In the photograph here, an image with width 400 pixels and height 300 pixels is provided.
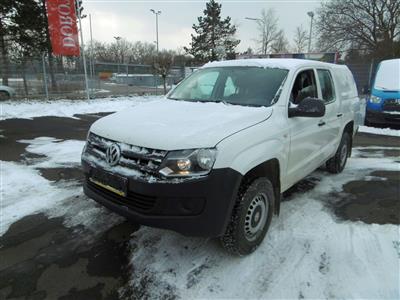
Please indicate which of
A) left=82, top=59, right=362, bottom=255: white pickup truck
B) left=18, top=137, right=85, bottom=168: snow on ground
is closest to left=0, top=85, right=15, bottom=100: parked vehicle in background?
left=18, top=137, right=85, bottom=168: snow on ground

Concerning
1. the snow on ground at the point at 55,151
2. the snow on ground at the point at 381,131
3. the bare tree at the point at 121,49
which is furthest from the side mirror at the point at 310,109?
the bare tree at the point at 121,49

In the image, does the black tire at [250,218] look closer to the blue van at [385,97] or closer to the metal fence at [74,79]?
the blue van at [385,97]

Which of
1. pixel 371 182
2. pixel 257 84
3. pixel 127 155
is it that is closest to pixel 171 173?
pixel 127 155

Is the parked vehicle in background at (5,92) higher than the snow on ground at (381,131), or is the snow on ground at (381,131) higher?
the parked vehicle in background at (5,92)

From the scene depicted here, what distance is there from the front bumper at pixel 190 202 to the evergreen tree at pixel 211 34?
143 feet

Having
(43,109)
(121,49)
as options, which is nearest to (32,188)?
(43,109)

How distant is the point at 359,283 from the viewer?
9.36 ft

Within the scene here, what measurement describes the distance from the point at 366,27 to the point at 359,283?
32878 mm

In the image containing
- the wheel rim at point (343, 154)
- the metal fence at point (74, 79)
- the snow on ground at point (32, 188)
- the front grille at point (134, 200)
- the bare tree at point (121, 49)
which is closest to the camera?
the front grille at point (134, 200)

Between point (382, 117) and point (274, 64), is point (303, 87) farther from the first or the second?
point (382, 117)

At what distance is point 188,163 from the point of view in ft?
8.71

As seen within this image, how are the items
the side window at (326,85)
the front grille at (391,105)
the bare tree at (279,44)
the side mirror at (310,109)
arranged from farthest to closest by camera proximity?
the bare tree at (279,44) → the front grille at (391,105) → the side window at (326,85) → the side mirror at (310,109)

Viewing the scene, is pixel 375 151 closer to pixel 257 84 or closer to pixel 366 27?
pixel 257 84

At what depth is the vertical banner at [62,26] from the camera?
567 inches
